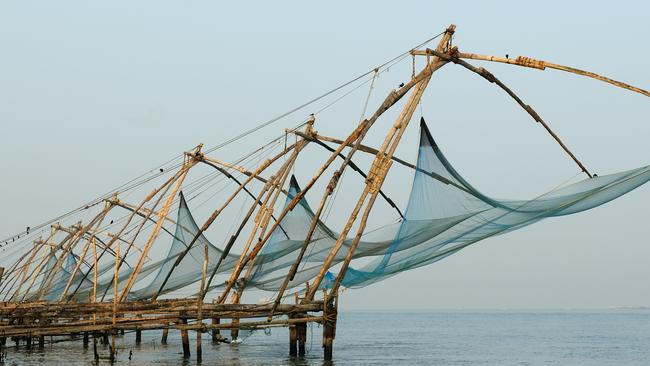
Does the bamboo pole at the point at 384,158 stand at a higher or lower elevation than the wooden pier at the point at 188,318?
higher

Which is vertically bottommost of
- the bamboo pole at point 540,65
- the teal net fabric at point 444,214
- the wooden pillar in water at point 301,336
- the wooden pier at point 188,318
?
the wooden pillar in water at point 301,336

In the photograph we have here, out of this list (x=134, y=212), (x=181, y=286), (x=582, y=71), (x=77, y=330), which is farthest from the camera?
(x=134, y=212)

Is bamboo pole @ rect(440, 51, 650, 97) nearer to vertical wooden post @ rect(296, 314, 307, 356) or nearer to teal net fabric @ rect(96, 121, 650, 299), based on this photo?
teal net fabric @ rect(96, 121, 650, 299)

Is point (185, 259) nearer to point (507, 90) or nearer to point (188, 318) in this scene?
point (188, 318)

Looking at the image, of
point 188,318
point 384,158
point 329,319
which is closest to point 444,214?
point 384,158

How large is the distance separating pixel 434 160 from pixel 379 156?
4.84 ft

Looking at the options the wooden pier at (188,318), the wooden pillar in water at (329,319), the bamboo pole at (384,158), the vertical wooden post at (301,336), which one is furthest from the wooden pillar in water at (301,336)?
the bamboo pole at (384,158)

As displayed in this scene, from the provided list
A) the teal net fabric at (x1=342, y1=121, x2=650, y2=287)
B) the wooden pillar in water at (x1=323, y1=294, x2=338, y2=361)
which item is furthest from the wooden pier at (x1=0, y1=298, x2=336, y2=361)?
the teal net fabric at (x1=342, y1=121, x2=650, y2=287)

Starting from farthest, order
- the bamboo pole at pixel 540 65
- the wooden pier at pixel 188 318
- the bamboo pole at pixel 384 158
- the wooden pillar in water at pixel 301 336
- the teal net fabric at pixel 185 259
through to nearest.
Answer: the teal net fabric at pixel 185 259 → the wooden pillar in water at pixel 301 336 → the wooden pier at pixel 188 318 → the bamboo pole at pixel 384 158 → the bamboo pole at pixel 540 65

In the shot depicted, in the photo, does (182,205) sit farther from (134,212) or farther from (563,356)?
(563,356)

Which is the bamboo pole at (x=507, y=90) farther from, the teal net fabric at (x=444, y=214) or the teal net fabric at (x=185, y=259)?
the teal net fabric at (x=185, y=259)

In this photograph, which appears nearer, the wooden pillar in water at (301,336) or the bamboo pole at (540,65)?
the bamboo pole at (540,65)

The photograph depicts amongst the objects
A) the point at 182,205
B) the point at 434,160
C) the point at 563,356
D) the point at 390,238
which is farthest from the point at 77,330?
the point at 563,356

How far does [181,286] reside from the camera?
2106 centimetres
